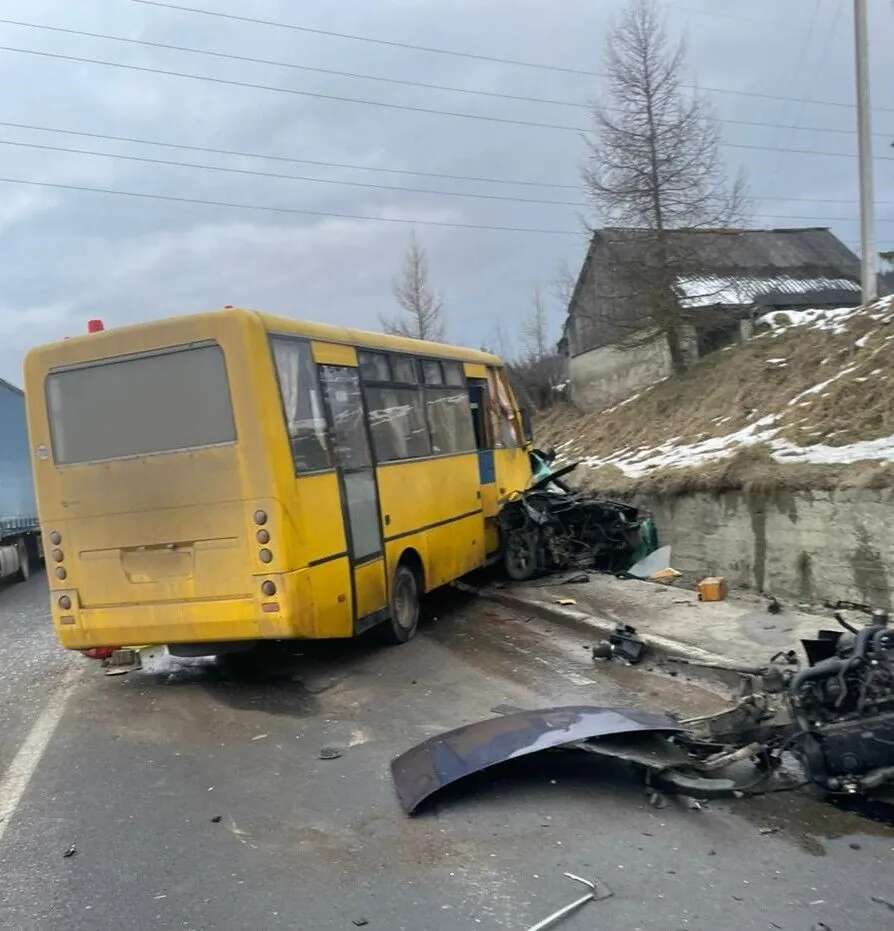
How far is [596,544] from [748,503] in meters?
A: 2.11

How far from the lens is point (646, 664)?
750 centimetres

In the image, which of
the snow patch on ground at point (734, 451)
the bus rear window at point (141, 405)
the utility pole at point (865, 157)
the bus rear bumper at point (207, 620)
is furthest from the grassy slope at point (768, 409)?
the bus rear window at point (141, 405)

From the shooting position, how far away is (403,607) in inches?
352

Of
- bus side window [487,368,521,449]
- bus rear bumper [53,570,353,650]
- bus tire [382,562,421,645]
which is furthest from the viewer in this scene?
bus side window [487,368,521,449]

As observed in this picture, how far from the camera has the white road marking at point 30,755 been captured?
16.5ft

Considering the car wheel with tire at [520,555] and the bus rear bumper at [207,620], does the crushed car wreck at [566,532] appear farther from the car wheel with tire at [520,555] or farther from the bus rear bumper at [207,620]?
the bus rear bumper at [207,620]

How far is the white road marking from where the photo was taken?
504 centimetres

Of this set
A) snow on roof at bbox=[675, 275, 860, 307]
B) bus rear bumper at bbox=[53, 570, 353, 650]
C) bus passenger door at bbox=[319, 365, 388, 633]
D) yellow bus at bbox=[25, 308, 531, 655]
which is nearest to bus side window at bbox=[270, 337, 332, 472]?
yellow bus at bbox=[25, 308, 531, 655]

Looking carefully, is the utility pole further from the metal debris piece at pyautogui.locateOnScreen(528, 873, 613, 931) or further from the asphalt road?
the metal debris piece at pyautogui.locateOnScreen(528, 873, 613, 931)

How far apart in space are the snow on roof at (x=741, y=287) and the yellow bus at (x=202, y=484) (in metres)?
15.7

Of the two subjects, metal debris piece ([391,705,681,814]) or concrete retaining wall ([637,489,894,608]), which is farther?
concrete retaining wall ([637,489,894,608])

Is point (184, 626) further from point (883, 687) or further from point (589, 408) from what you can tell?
point (589, 408)

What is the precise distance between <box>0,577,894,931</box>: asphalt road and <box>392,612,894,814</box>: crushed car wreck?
0.14 meters

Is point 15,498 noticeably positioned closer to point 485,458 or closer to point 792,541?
point 485,458
